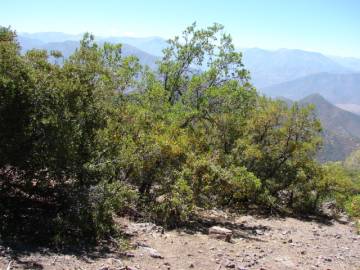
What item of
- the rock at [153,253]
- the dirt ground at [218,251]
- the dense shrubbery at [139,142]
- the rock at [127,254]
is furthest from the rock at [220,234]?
the rock at [127,254]

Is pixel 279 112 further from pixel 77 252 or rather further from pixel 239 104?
pixel 77 252

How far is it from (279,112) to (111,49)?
1264 cm

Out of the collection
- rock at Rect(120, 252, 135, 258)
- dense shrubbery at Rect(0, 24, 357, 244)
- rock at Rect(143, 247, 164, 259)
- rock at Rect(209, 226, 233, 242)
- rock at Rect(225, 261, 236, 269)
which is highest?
dense shrubbery at Rect(0, 24, 357, 244)

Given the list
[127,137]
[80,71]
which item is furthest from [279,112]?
[80,71]

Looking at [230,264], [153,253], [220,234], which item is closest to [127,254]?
[153,253]

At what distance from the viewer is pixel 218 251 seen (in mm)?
17844

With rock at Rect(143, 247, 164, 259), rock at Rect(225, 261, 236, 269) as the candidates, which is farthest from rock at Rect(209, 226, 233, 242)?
rock at Rect(143, 247, 164, 259)

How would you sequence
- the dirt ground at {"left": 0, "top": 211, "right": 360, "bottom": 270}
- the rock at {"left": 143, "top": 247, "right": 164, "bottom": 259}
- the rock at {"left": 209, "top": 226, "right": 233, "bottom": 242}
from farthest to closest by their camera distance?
the rock at {"left": 209, "top": 226, "right": 233, "bottom": 242}
the rock at {"left": 143, "top": 247, "right": 164, "bottom": 259}
the dirt ground at {"left": 0, "top": 211, "right": 360, "bottom": 270}

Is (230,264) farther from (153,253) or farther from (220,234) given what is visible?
(220,234)

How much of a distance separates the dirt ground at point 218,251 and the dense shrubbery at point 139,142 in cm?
118

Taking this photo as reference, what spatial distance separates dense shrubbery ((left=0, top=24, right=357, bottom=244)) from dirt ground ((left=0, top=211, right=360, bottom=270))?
1178 mm

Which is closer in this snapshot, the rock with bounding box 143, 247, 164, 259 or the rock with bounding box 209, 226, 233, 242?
the rock with bounding box 143, 247, 164, 259

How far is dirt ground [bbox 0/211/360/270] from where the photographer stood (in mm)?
13969

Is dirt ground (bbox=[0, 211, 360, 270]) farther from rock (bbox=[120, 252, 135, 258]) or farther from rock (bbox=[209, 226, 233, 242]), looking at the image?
rock (bbox=[209, 226, 233, 242])
